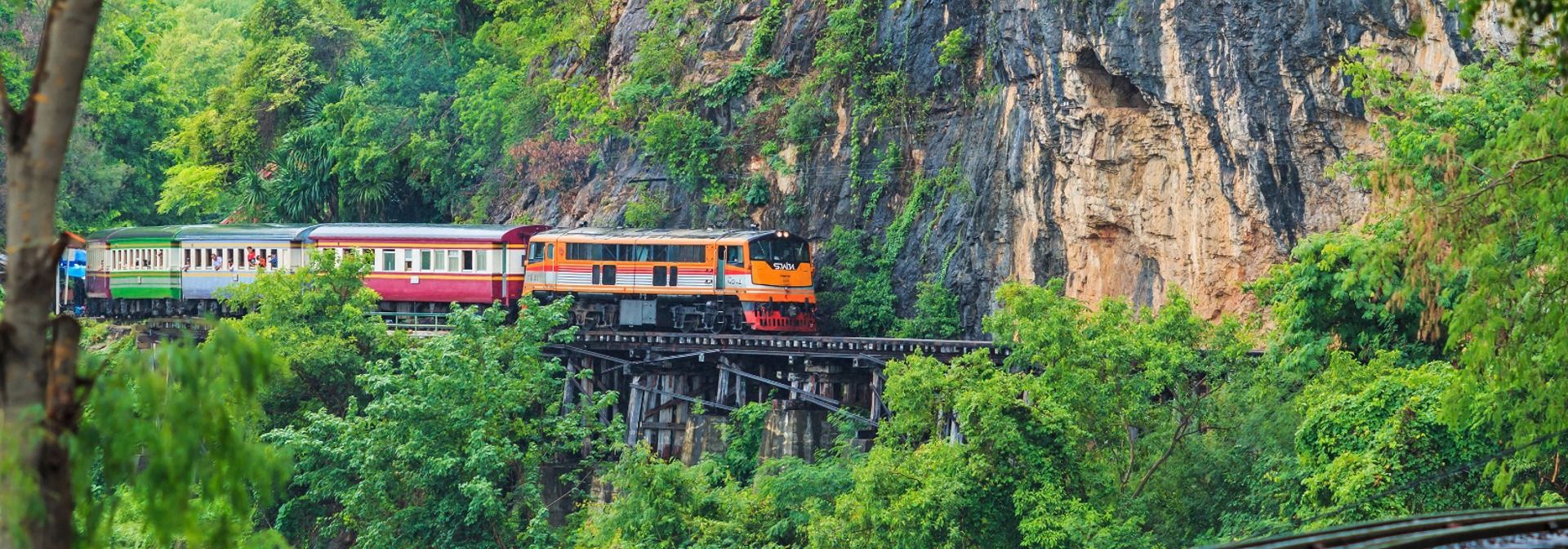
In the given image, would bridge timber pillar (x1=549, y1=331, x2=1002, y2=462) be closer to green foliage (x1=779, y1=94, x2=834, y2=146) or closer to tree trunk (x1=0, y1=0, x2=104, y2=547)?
green foliage (x1=779, y1=94, x2=834, y2=146)

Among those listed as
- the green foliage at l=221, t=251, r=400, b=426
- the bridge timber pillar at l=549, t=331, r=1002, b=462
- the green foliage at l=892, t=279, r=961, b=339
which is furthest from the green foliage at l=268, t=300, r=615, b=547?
the green foliage at l=892, t=279, r=961, b=339

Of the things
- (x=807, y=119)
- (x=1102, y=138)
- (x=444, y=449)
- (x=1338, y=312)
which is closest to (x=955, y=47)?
(x=807, y=119)

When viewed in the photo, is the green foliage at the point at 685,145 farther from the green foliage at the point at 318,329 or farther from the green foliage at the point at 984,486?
the green foliage at the point at 984,486

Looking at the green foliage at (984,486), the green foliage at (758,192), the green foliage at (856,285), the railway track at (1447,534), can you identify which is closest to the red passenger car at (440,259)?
the green foliage at (758,192)

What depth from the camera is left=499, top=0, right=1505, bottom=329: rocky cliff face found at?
2445 cm

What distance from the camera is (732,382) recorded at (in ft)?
103

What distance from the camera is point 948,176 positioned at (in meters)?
33.4

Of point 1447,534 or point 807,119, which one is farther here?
point 807,119

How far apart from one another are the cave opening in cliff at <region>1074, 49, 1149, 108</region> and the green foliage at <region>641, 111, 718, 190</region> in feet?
39.5

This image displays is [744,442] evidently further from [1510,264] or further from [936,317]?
[1510,264]

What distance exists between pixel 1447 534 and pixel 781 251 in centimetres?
2471

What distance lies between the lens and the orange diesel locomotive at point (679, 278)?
31734 mm

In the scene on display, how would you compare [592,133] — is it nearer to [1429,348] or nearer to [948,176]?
[948,176]

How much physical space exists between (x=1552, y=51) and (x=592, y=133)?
110 ft
